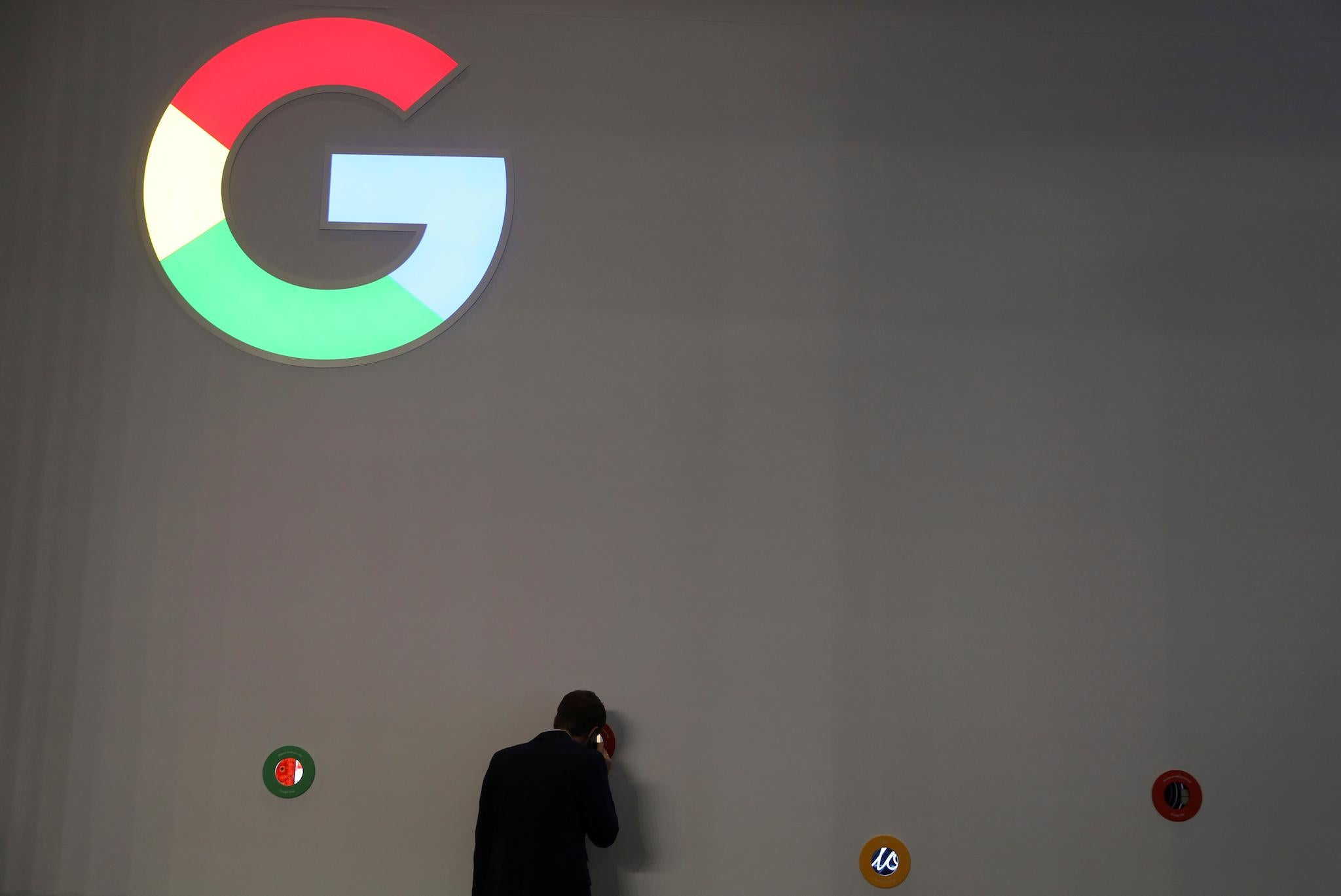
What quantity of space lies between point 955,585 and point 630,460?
1158 millimetres

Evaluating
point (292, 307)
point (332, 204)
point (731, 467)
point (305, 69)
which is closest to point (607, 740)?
point (731, 467)

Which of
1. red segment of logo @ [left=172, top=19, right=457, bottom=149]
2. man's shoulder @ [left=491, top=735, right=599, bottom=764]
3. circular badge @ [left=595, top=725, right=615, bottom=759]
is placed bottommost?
circular badge @ [left=595, top=725, right=615, bottom=759]

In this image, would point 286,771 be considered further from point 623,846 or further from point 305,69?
point 305,69

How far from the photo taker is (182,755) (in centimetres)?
300

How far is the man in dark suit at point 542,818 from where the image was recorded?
→ 8.62ft

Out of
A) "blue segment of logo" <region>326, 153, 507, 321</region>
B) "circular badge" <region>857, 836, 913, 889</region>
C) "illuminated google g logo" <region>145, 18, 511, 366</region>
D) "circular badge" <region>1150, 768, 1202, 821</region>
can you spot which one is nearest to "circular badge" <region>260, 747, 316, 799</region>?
"illuminated google g logo" <region>145, 18, 511, 366</region>

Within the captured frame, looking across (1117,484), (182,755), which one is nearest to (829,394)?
(1117,484)

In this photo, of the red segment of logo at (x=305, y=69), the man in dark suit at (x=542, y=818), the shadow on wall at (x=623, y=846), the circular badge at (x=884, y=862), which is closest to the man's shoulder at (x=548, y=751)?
the man in dark suit at (x=542, y=818)

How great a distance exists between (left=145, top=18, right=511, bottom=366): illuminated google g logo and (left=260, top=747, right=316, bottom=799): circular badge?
1.26 metres

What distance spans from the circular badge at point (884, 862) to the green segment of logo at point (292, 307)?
2.22 m

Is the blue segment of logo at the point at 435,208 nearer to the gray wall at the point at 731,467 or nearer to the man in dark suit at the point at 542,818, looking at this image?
the gray wall at the point at 731,467

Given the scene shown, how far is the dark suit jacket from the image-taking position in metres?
2.63

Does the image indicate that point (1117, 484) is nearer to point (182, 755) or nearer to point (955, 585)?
point (955, 585)

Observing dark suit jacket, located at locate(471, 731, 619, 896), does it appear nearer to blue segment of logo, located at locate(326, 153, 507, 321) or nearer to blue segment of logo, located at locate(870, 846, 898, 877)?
blue segment of logo, located at locate(870, 846, 898, 877)
